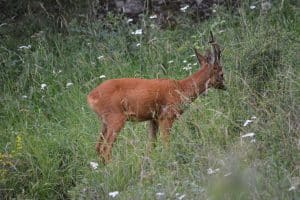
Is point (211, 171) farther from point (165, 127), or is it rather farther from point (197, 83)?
point (197, 83)

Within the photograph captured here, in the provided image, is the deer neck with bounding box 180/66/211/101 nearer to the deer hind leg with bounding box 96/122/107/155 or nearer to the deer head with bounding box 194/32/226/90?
the deer head with bounding box 194/32/226/90

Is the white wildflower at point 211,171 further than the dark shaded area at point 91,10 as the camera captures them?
No

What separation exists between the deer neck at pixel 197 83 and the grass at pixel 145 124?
140mm

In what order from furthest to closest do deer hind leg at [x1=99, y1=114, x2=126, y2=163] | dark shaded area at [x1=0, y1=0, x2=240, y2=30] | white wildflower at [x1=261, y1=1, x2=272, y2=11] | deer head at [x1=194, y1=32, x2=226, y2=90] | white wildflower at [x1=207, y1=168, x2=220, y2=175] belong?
dark shaded area at [x1=0, y1=0, x2=240, y2=30] → white wildflower at [x1=261, y1=1, x2=272, y2=11] → deer head at [x1=194, y1=32, x2=226, y2=90] → deer hind leg at [x1=99, y1=114, x2=126, y2=163] → white wildflower at [x1=207, y1=168, x2=220, y2=175]

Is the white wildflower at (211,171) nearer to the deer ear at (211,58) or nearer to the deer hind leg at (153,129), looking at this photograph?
the deer hind leg at (153,129)

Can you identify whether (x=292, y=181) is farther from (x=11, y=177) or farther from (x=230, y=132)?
(x=11, y=177)

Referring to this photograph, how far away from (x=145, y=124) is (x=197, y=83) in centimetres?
76

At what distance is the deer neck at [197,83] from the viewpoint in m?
8.45

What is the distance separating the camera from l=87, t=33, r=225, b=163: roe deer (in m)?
8.06

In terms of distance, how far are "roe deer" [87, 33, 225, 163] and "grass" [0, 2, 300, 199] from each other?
151mm

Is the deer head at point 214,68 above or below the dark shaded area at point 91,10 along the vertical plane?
above

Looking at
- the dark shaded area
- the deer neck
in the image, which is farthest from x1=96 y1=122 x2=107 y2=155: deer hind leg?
the dark shaded area

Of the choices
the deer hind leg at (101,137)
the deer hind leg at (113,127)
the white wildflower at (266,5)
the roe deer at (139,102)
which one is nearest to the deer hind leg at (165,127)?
the roe deer at (139,102)

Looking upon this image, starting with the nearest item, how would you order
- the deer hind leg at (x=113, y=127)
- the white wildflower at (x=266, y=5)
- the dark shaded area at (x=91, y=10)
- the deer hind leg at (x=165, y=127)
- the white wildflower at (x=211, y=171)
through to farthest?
the white wildflower at (x=211, y=171) < the deer hind leg at (x=165, y=127) < the deer hind leg at (x=113, y=127) < the white wildflower at (x=266, y=5) < the dark shaded area at (x=91, y=10)
